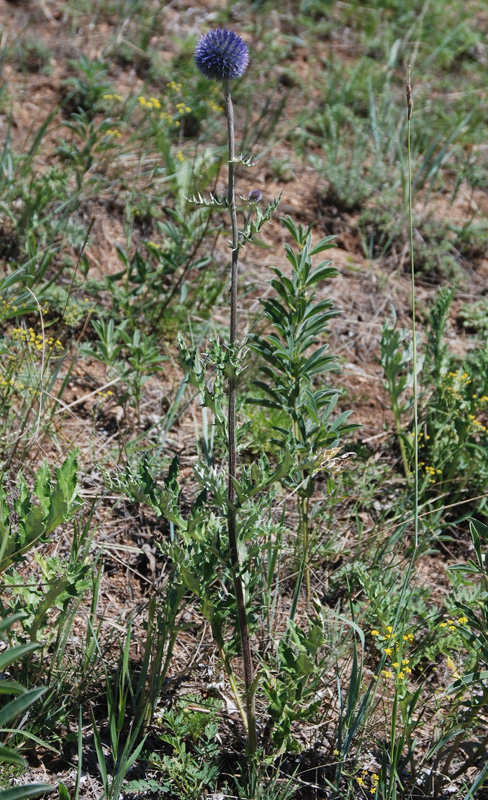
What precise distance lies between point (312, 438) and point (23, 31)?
3.67 m

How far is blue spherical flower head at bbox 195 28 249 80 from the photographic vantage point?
2229 millimetres

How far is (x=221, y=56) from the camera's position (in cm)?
223

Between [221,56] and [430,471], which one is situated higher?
[221,56]

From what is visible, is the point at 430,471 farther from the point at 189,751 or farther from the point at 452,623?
the point at 189,751

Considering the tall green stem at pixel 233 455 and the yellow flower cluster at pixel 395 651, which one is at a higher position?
the tall green stem at pixel 233 455

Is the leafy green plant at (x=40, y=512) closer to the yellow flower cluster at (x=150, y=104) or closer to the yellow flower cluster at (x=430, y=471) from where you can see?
the yellow flower cluster at (x=430, y=471)

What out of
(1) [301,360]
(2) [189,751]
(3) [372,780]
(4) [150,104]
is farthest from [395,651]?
(4) [150,104]

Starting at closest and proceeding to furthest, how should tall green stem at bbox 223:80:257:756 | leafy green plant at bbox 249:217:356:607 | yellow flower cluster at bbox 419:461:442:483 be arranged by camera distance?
1. tall green stem at bbox 223:80:257:756
2. leafy green plant at bbox 249:217:356:607
3. yellow flower cluster at bbox 419:461:442:483

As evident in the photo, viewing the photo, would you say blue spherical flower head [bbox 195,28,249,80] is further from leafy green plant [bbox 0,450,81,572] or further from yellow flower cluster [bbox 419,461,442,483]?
yellow flower cluster [bbox 419,461,442,483]

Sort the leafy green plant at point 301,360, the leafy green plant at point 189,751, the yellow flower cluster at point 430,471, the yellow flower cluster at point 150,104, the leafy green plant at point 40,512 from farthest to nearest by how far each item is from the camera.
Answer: the yellow flower cluster at point 150,104 → the yellow flower cluster at point 430,471 → the leafy green plant at point 301,360 → the leafy green plant at point 189,751 → the leafy green plant at point 40,512

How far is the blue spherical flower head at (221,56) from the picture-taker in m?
2.23

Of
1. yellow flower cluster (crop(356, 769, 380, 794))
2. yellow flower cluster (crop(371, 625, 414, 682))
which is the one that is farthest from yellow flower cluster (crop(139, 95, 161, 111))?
yellow flower cluster (crop(356, 769, 380, 794))

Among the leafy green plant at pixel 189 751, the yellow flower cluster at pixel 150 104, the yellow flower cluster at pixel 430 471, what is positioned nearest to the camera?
the leafy green plant at pixel 189 751

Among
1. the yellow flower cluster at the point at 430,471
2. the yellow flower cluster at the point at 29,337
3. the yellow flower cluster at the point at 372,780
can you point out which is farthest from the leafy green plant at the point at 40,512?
the yellow flower cluster at the point at 430,471
